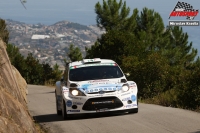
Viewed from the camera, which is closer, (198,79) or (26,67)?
(198,79)

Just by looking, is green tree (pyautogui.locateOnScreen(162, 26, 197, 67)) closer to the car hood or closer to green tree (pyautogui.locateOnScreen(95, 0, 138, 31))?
green tree (pyautogui.locateOnScreen(95, 0, 138, 31))

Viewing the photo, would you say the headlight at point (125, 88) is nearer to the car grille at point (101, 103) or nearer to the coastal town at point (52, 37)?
the car grille at point (101, 103)

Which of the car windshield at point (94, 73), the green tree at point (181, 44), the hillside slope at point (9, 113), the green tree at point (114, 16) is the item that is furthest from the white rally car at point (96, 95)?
the green tree at point (181, 44)

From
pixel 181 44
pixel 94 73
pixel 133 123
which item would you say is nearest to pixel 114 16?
pixel 181 44

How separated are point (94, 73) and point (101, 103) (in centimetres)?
148

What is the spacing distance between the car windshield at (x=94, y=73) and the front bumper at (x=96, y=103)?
3.53 feet

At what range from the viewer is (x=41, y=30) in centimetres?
13888

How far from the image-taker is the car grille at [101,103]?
1523 centimetres

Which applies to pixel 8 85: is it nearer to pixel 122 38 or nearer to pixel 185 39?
pixel 122 38

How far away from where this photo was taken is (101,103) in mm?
15266

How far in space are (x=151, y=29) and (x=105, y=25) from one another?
5223 millimetres

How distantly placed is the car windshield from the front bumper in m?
1.08

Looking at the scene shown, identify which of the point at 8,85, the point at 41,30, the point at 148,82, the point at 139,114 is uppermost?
the point at 8,85

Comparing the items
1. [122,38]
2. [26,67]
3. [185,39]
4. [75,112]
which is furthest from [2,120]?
[185,39]
